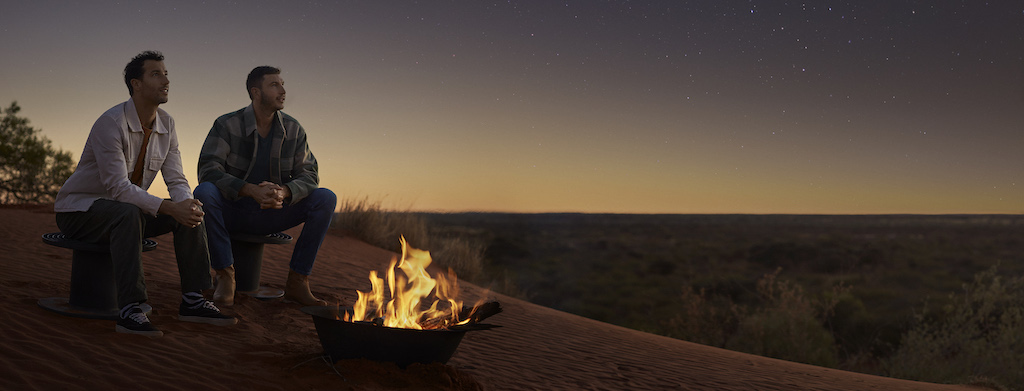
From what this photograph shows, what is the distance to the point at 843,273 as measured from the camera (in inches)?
1332

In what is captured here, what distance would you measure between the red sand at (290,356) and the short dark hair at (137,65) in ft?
5.49

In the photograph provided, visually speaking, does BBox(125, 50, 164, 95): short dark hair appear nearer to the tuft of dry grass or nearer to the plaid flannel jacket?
the plaid flannel jacket

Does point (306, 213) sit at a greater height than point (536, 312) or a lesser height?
greater

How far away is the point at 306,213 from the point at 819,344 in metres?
12.0

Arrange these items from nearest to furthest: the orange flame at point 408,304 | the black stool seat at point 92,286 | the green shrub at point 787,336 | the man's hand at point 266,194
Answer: the orange flame at point 408,304
the black stool seat at point 92,286
the man's hand at point 266,194
the green shrub at point 787,336

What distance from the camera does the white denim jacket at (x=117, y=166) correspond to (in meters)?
4.34

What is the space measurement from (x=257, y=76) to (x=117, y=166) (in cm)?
162

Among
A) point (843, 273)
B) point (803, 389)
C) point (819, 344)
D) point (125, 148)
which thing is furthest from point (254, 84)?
point (843, 273)

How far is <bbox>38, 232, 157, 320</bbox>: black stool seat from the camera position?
468 cm

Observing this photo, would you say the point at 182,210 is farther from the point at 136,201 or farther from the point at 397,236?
the point at 397,236

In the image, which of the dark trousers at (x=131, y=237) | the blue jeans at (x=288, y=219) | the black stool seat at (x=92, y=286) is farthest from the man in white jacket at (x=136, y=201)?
the blue jeans at (x=288, y=219)

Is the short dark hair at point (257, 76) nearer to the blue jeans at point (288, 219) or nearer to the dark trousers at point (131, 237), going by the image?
the blue jeans at point (288, 219)

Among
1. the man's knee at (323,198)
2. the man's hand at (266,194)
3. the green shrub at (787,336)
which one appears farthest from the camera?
the green shrub at (787,336)

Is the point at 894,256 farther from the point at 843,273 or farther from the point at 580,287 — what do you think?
the point at 580,287
